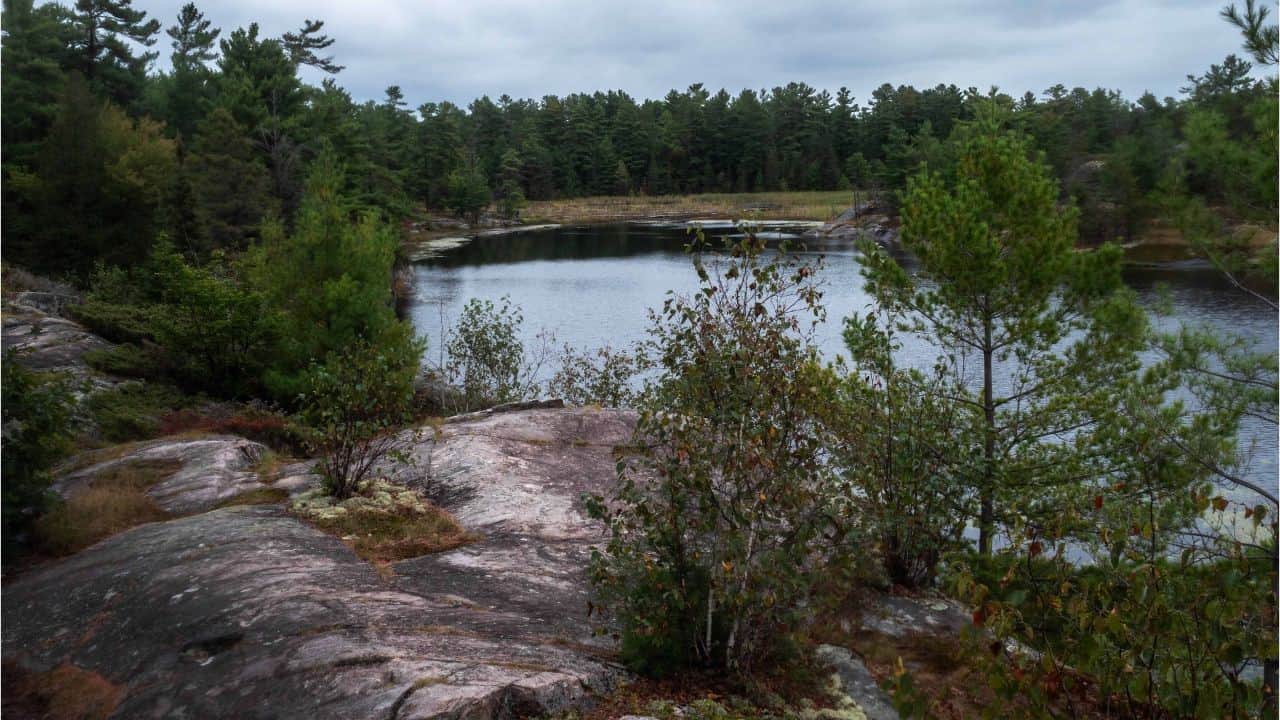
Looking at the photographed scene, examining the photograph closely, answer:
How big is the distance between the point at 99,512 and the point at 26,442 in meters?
1.11

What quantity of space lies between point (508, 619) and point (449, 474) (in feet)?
15.9

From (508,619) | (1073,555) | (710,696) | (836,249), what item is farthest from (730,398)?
(836,249)

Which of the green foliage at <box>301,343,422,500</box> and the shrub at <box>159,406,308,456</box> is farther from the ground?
the green foliage at <box>301,343,422,500</box>

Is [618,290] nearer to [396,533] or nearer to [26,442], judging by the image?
[396,533]

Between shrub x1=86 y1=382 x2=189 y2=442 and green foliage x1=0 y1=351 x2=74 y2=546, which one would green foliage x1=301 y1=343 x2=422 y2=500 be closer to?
green foliage x1=0 y1=351 x2=74 y2=546

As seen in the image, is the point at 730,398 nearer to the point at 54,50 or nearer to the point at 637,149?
the point at 54,50

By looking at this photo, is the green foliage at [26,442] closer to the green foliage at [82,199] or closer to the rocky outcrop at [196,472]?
the rocky outcrop at [196,472]

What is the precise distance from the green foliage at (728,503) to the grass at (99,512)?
249 inches

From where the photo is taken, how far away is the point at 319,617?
6.49 metres

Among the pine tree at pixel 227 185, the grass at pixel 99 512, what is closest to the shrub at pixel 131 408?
the grass at pixel 99 512

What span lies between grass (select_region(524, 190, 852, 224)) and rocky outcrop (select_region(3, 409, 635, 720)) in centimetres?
8667

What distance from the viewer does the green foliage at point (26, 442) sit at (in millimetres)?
9352

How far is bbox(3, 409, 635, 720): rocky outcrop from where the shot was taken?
5.44m

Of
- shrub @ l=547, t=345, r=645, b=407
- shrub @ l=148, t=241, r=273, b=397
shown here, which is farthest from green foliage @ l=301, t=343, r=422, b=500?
shrub @ l=547, t=345, r=645, b=407
